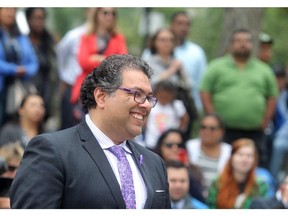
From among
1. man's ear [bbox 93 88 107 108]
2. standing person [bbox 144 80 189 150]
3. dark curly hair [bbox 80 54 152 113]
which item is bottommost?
standing person [bbox 144 80 189 150]

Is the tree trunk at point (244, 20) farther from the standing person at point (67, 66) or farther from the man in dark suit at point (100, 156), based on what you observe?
the man in dark suit at point (100, 156)

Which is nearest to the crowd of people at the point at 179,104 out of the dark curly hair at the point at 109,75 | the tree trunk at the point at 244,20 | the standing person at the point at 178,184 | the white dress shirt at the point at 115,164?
the standing person at the point at 178,184

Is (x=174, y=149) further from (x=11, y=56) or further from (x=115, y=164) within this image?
(x=115, y=164)

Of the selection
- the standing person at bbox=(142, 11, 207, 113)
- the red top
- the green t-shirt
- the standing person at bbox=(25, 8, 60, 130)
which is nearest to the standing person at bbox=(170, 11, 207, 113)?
the standing person at bbox=(142, 11, 207, 113)

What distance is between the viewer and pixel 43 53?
433 inches

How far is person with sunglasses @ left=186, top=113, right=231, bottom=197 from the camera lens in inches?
394

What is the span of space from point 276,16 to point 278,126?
940 cm

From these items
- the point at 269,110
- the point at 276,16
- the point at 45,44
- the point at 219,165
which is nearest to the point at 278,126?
the point at 269,110

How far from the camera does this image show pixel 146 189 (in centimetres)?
481

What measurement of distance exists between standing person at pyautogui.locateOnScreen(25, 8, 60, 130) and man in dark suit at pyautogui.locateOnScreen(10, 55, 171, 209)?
235 inches

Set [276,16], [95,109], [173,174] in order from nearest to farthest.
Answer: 1. [95,109]
2. [173,174]
3. [276,16]

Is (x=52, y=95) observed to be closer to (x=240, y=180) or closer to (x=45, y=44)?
(x=45, y=44)

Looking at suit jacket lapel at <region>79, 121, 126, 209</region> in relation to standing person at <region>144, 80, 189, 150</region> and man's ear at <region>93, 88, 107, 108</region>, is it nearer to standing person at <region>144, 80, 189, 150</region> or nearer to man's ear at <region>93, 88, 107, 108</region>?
man's ear at <region>93, 88, 107, 108</region>

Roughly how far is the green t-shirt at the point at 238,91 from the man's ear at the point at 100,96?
233 inches
